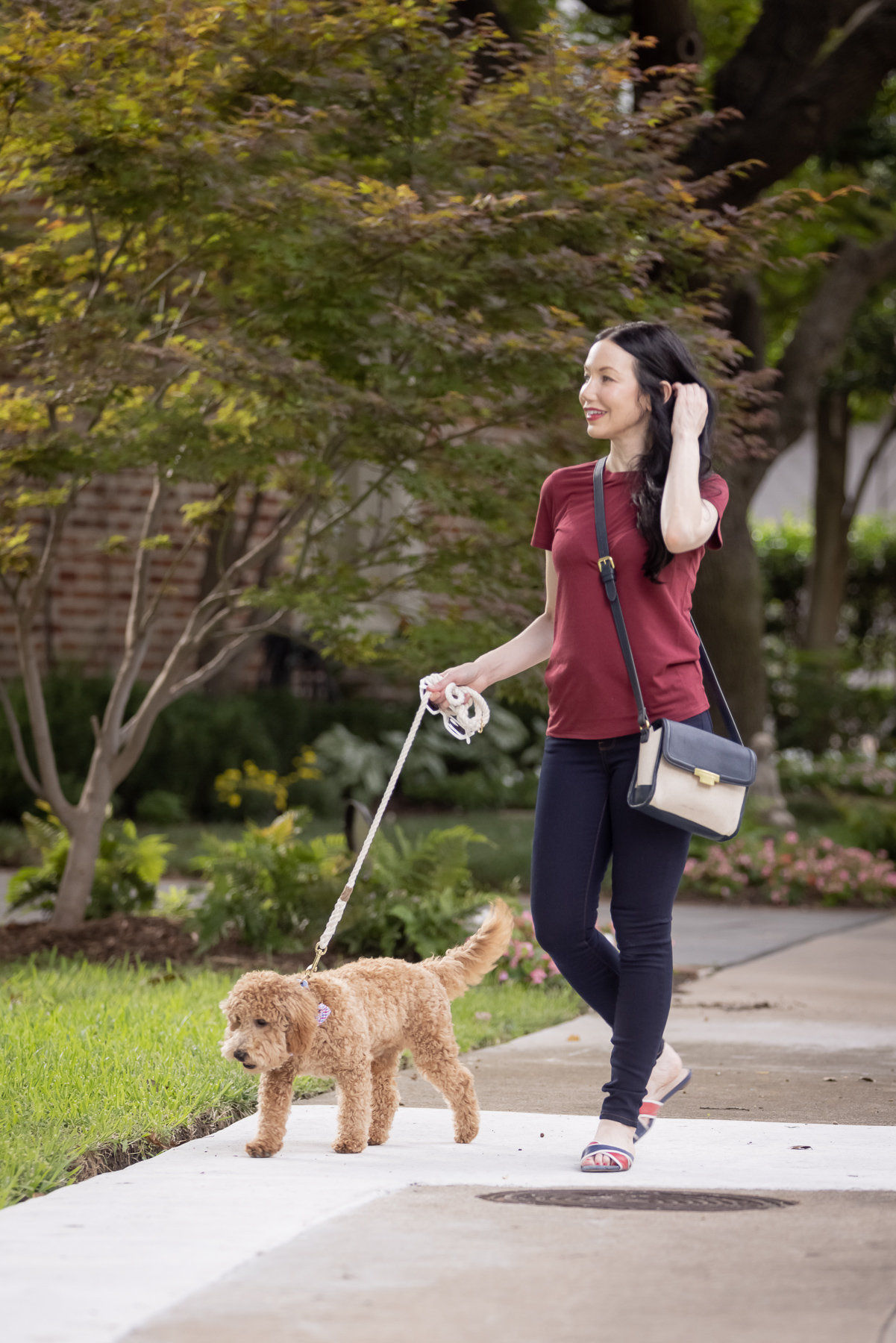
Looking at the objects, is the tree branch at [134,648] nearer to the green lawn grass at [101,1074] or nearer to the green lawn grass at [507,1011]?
the green lawn grass at [101,1074]

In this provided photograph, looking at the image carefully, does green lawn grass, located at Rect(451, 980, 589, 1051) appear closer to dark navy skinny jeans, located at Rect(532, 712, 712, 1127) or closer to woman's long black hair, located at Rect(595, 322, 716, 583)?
dark navy skinny jeans, located at Rect(532, 712, 712, 1127)

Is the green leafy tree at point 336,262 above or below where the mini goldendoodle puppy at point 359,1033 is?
above

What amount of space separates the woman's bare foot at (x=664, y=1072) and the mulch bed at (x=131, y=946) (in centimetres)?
293

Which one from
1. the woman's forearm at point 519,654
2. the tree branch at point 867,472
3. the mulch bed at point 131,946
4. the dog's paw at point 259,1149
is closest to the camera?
the dog's paw at point 259,1149

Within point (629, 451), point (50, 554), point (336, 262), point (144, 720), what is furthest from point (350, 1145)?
point (50, 554)

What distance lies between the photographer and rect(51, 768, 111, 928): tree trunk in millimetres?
7383

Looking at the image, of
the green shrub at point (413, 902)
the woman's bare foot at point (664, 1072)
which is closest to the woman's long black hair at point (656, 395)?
the woman's bare foot at point (664, 1072)

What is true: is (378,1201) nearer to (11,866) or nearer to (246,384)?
(246,384)

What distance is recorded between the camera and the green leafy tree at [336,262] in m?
5.92

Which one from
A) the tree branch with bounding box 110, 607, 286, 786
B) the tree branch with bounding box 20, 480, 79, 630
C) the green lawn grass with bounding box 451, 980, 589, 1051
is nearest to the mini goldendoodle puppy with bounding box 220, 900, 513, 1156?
the green lawn grass with bounding box 451, 980, 589, 1051

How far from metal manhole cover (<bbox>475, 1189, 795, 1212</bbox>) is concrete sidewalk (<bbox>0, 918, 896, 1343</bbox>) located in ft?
0.12

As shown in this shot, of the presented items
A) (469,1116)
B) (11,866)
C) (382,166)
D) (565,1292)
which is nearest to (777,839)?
(11,866)

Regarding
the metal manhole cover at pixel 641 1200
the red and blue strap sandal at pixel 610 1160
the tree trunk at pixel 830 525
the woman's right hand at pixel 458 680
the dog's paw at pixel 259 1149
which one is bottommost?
the tree trunk at pixel 830 525

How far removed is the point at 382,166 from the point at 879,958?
174 inches
